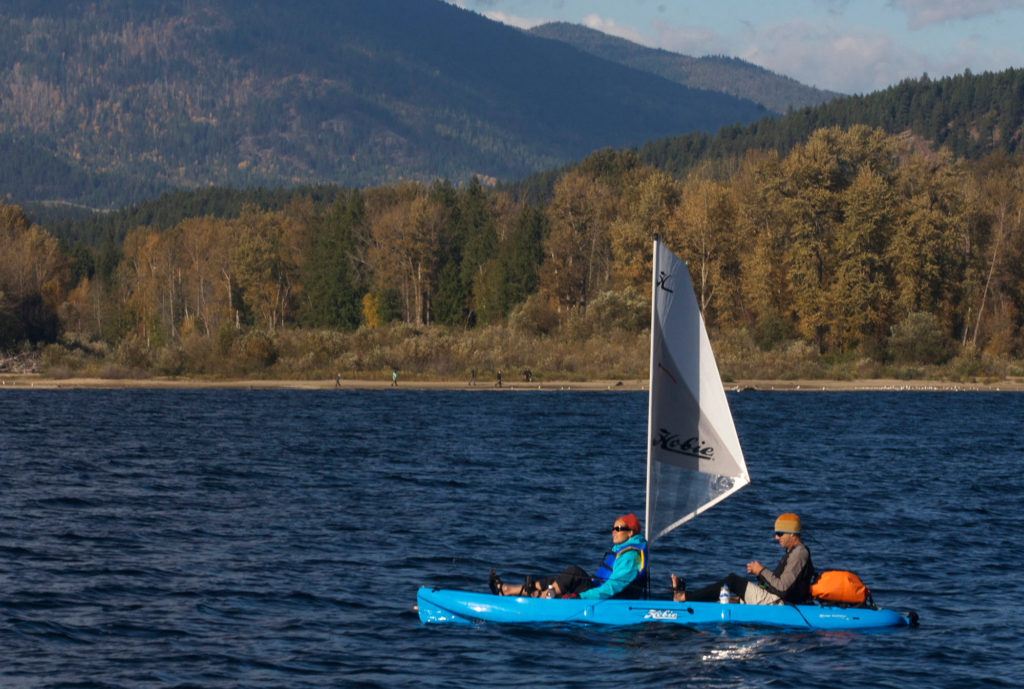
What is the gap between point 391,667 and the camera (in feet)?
64.0

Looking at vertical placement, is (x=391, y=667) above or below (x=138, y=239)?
below

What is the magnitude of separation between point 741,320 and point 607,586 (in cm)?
8495

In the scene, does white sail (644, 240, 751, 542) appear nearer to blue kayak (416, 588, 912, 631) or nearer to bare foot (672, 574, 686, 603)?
bare foot (672, 574, 686, 603)

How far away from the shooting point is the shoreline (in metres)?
94.5

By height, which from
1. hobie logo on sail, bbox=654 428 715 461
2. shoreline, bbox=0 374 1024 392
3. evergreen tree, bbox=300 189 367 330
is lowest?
shoreline, bbox=0 374 1024 392

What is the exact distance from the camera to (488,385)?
96250 mm

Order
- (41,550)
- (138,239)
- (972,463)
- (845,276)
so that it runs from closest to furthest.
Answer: (41,550), (972,463), (845,276), (138,239)

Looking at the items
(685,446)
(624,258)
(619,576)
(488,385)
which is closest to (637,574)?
(619,576)

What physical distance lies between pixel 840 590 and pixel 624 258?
88.1 metres

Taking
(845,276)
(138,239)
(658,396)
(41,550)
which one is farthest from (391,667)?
(138,239)

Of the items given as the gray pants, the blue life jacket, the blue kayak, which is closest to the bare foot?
the blue kayak

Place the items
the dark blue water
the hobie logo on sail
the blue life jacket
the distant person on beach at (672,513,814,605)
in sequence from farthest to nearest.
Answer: the hobie logo on sail
the blue life jacket
the distant person on beach at (672,513,814,605)
the dark blue water

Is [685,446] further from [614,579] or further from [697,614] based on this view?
[697,614]

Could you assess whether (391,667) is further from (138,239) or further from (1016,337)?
(138,239)
